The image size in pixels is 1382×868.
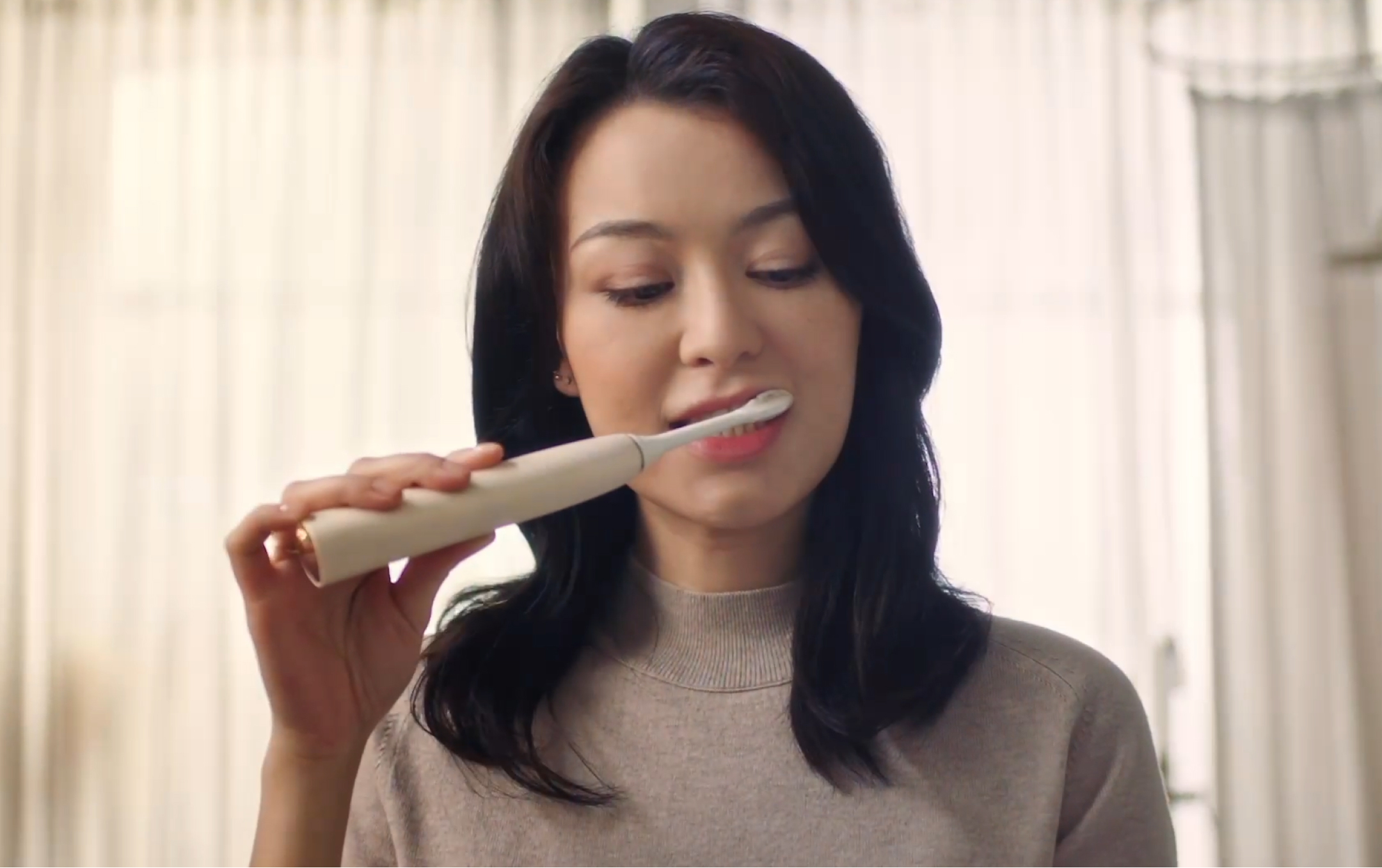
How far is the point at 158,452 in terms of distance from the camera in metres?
1.91

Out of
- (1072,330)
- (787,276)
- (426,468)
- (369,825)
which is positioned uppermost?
(1072,330)

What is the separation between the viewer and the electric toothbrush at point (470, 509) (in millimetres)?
417

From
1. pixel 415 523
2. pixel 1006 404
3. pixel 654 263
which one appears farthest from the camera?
pixel 1006 404

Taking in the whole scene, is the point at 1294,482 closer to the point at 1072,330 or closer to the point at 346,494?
the point at 1072,330

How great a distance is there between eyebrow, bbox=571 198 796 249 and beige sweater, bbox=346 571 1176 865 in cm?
22

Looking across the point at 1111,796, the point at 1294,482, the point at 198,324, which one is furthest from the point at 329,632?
the point at 1294,482

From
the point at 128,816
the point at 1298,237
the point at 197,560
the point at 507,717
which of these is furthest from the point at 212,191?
the point at 1298,237

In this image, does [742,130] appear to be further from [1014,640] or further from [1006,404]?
[1006,404]

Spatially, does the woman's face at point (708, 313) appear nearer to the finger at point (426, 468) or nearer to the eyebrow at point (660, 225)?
the eyebrow at point (660, 225)

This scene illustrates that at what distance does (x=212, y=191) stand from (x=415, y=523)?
171 cm

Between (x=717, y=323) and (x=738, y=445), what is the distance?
0.07 meters

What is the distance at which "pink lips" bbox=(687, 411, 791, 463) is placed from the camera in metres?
0.58

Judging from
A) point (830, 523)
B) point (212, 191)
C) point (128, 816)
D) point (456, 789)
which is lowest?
point (128, 816)

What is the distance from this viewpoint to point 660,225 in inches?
22.7
